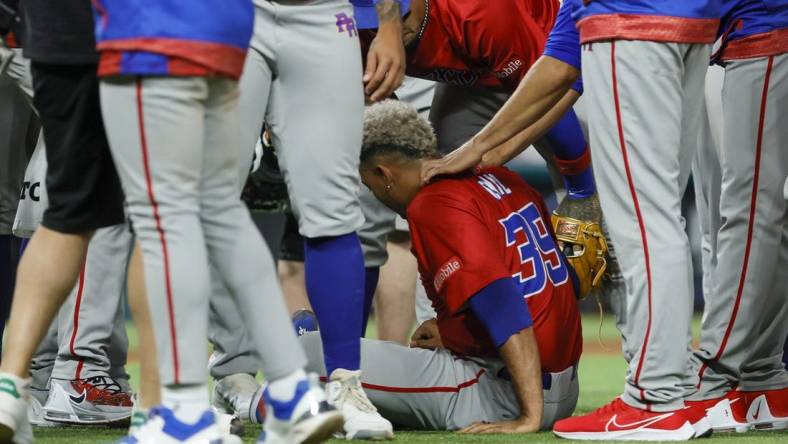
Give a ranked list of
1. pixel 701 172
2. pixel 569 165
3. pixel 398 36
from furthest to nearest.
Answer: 1. pixel 569 165
2. pixel 701 172
3. pixel 398 36

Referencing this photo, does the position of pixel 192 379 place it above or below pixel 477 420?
above

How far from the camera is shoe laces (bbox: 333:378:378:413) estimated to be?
3.15m

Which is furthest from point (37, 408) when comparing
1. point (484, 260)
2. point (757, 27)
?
point (757, 27)

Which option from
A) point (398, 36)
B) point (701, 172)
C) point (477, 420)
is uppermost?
point (398, 36)

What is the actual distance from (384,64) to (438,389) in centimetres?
91

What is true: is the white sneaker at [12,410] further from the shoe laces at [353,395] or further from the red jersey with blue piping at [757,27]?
the red jersey with blue piping at [757,27]

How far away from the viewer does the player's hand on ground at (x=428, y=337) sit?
3814 millimetres

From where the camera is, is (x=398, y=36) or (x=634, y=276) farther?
(x=398, y=36)

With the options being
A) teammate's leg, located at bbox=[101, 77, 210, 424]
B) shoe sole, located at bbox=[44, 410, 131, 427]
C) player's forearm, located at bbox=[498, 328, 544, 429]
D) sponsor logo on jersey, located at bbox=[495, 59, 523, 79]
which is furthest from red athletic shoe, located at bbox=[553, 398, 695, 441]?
sponsor logo on jersey, located at bbox=[495, 59, 523, 79]

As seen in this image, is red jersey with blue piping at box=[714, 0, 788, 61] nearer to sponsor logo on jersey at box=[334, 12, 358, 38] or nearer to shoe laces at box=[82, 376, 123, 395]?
sponsor logo on jersey at box=[334, 12, 358, 38]

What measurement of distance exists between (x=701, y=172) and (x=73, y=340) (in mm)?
1997

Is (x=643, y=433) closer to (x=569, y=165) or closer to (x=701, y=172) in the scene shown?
(x=701, y=172)

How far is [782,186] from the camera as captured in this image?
3570mm

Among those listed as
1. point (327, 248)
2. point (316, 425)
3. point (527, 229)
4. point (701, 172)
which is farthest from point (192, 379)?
point (701, 172)
